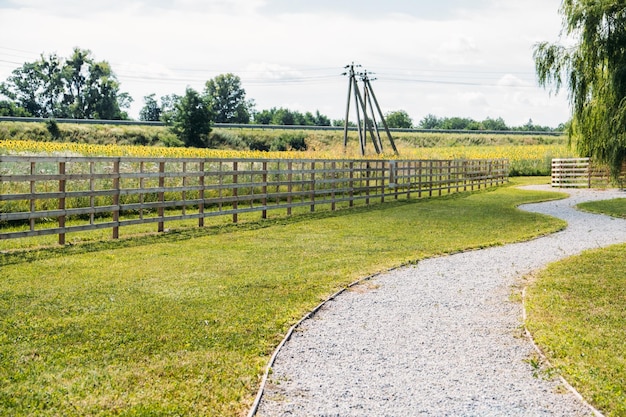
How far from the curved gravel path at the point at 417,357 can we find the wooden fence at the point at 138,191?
5350 mm

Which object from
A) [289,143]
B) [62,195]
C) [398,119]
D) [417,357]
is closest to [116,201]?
[62,195]

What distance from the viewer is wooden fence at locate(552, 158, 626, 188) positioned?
30.8m

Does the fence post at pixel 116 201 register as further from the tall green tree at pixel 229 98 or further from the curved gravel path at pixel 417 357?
the tall green tree at pixel 229 98

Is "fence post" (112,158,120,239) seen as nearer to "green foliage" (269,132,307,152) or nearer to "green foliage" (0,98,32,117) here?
"green foliage" (269,132,307,152)

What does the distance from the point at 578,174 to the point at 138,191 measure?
78.9ft

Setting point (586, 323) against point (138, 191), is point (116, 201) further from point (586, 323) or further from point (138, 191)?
point (586, 323)

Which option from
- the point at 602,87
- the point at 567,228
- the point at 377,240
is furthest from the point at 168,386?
the point at 602,87

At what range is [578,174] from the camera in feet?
103

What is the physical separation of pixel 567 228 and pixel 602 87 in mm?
9315

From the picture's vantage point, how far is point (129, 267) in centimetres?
907

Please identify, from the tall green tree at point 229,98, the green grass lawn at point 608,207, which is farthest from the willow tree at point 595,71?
the tall green tree at point 229,98

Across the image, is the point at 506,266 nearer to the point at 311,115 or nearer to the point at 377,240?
the point at 377,240

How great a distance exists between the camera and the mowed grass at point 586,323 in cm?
480

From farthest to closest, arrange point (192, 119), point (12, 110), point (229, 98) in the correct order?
point (229, 98)
point (12, 110)
point (192, 119)
